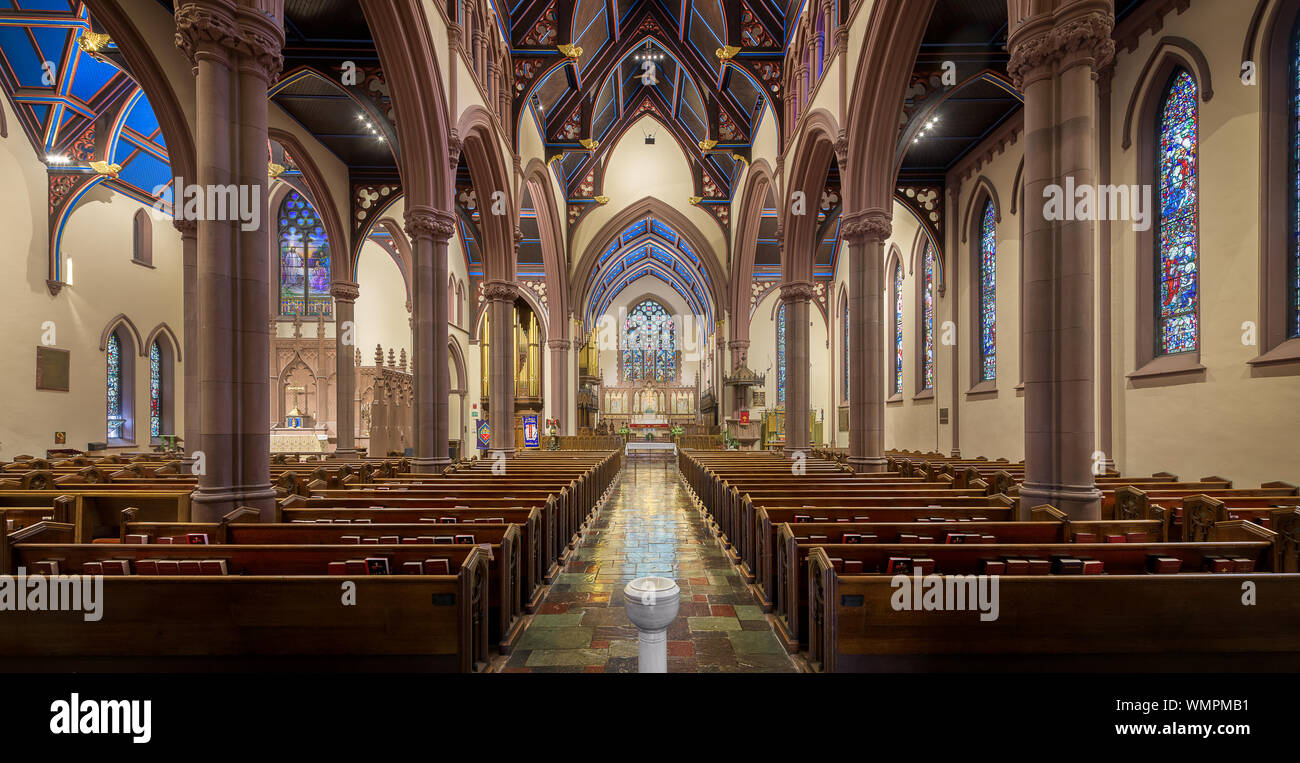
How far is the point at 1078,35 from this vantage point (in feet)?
17.7

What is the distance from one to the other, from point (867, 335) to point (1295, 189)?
548 cm

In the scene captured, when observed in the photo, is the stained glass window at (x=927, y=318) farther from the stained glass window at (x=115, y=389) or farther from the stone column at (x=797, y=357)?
the stained glass window at (x=115, y=389)

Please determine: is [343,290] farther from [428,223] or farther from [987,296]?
[987,296]

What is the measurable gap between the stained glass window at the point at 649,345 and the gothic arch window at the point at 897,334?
76.2ft

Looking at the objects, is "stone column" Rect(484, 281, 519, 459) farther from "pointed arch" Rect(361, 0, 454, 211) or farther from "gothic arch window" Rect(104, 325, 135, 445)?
"gothic arch window" Rect(104, 325, 135, 445)

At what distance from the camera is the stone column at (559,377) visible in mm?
24875

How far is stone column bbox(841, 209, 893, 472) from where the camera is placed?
10.5 metres

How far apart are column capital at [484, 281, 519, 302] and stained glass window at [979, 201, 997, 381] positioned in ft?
38.8

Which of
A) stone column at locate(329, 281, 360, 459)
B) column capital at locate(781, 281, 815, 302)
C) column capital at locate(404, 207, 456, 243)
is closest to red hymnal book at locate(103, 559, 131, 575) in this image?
column capital at locate(404, 207, 456, 243)

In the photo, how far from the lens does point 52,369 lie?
12.9 metres

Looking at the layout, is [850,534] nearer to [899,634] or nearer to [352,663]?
[899,634]

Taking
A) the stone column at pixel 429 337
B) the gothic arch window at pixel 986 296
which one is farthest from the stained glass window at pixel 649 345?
the stone column at pixel 429 337
